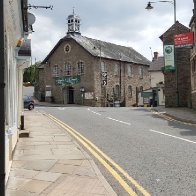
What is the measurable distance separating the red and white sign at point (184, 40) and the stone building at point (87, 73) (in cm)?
2534

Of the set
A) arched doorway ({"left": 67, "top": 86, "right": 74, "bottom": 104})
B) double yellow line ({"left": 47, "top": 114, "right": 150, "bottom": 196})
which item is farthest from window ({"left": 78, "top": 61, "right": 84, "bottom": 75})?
double yellow line ({"left": 47, "top": 114, "right": 150, "bottom": 196})

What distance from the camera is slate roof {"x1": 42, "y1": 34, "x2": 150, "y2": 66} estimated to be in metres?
59.2

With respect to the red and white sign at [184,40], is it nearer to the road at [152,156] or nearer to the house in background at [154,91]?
the road at [152,156]

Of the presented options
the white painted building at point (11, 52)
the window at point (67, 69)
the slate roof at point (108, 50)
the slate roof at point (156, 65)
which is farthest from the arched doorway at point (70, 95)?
the white painted building at point (11, 52)

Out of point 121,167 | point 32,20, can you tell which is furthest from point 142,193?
point 32,20

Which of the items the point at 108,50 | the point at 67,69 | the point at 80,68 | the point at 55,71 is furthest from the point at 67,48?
the point at 108,50

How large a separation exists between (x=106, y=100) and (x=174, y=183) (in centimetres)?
5082

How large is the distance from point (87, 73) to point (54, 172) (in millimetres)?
49404

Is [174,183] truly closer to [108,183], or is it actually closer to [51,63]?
[108,183]

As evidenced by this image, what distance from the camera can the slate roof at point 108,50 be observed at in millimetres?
59181

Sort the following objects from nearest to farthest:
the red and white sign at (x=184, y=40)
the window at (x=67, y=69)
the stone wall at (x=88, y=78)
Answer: the red and white sign at (x=184, y=40)
the stone wall at (x=88, y=78)
the window at (x=67, y=69)

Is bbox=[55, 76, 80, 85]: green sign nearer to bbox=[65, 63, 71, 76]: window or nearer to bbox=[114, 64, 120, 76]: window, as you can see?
bbox=[65, 63, 71, 76]: window

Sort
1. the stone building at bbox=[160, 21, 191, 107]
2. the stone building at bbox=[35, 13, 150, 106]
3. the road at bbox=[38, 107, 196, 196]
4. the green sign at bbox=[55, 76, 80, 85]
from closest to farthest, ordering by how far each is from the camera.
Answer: the road at bbox=[38, 107, 196, 196] < the stone building at bbox=[160, 21, 191, 107] < the stone building at bbox=[35, 13, 150, 106] < the green sign at bbox=[55, 76, 80, 85]

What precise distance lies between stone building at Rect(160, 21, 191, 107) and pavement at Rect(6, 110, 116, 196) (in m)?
24.2
